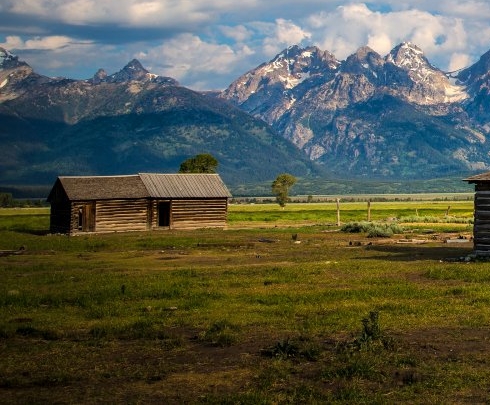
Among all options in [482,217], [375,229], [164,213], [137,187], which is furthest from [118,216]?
[482,217]

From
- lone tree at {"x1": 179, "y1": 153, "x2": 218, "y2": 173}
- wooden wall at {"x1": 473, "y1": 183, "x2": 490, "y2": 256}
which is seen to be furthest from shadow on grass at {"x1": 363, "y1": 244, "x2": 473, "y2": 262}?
lone tree at {"x1": 179, "y1": 153, "x2": 218, "y2": 173}

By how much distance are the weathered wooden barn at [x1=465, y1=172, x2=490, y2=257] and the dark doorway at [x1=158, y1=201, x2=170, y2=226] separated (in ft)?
135

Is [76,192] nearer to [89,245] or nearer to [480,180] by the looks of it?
[89,245]

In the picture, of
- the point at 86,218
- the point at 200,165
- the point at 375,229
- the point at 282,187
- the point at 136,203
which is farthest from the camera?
the point at 282,187

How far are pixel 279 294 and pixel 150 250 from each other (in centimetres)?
2348

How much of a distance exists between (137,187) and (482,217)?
138ft

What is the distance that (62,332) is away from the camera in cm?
1956

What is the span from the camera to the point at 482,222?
3791 centimetres

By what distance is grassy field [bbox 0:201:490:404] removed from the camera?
14.3 meters

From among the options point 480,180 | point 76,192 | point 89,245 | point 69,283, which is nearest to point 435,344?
point 69,283

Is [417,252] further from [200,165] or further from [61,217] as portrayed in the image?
[200,165]

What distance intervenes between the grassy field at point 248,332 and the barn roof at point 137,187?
33.6 m

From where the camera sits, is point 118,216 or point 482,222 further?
point 118,216

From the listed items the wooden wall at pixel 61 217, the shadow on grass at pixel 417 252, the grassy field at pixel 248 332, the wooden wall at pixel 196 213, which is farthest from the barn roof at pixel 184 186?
the grassy field at pixel 248 332
